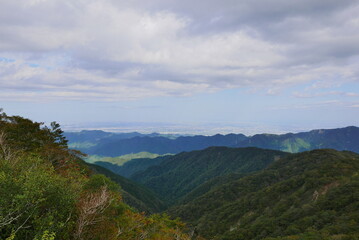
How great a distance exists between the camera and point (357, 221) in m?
62.7

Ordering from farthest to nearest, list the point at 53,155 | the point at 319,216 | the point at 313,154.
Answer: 1. the point at 313,154
2. the point at 319,216
3. the point at 53,155

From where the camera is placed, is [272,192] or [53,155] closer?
[53,155]

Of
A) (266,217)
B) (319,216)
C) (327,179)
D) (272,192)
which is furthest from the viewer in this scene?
(272,192)

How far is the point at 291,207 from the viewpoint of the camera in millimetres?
96750

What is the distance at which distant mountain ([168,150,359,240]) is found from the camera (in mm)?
69438

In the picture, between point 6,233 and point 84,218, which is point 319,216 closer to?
point 84,218

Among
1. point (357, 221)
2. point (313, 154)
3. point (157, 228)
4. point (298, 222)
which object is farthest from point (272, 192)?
point (157, 228)

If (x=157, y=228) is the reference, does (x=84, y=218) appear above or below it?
above

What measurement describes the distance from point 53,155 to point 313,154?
189 metres

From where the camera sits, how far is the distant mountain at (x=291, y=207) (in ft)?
228

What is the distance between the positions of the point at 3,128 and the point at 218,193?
14361 cm

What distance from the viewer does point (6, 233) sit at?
16.8 metres

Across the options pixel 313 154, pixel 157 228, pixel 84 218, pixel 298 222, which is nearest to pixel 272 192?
pixel 298 222

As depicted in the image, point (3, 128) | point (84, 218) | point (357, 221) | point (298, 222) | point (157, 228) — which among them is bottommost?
point (298, 222)
